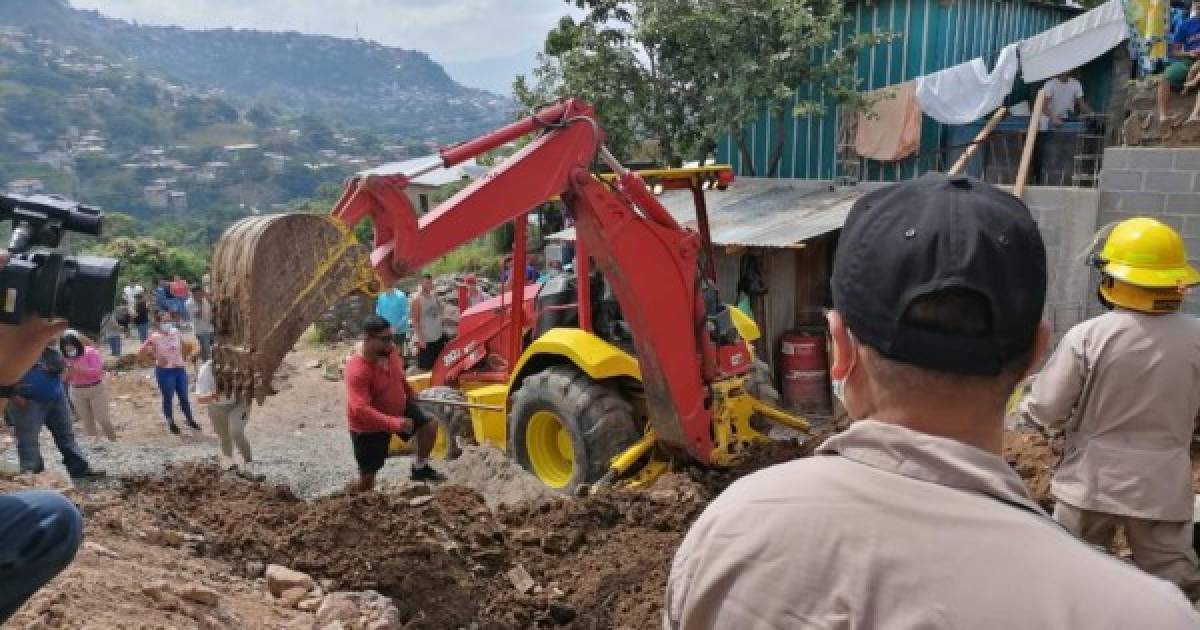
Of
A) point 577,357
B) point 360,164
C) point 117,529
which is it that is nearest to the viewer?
point 117,529

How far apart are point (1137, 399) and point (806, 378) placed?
7388 millimetres

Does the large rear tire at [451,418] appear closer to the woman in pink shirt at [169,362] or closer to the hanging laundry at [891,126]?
the woman in pink shirt at [169,362]

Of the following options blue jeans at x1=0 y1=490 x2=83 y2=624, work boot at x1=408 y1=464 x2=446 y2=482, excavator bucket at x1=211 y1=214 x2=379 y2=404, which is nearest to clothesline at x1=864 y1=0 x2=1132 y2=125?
work boot at x1=408 y1=464 x2=446 y2=482

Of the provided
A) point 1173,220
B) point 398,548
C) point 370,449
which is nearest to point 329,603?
point 398,548

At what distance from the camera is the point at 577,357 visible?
6484 millimetres

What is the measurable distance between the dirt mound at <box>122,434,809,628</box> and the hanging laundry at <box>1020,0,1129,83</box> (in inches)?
329

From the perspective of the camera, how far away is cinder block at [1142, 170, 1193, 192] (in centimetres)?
714

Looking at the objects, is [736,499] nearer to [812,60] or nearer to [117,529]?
[117,529]

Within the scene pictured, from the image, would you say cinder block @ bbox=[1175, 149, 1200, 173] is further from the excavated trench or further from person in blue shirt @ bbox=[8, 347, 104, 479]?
person in blue shirt @ bbox=[8, 347, 104, 479]

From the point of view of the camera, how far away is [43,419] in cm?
712

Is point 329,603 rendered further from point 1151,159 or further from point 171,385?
point 171,385

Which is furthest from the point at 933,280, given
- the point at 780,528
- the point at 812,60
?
the point at 812,60

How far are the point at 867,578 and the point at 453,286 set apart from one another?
63.7 feet

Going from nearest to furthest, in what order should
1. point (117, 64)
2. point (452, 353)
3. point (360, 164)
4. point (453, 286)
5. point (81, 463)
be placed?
point (81, 463)
point (452, 353)
point (453, 286)
point (360, 164)
point (117, 64)
